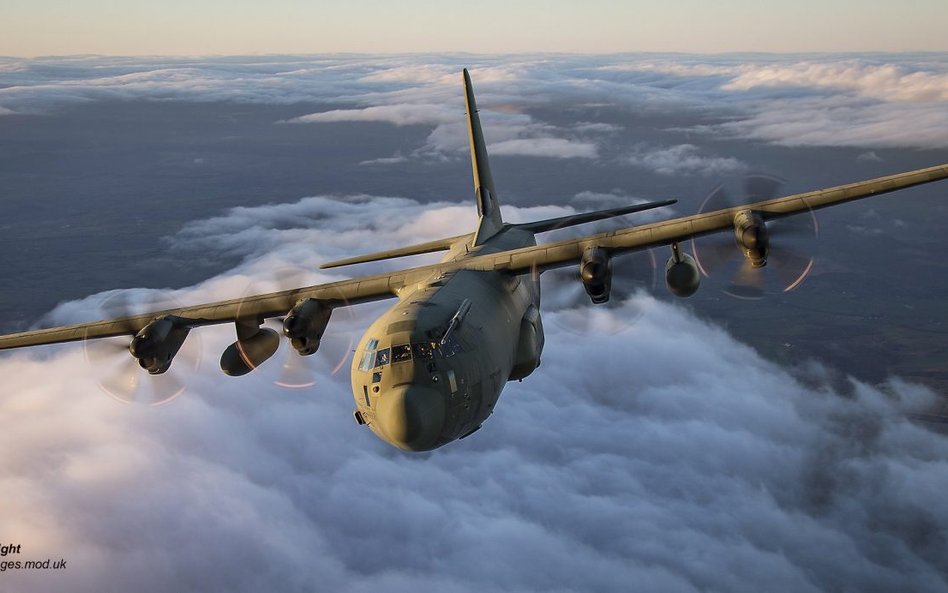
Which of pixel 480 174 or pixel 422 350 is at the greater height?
pixel 480 174

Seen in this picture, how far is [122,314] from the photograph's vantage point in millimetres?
36000

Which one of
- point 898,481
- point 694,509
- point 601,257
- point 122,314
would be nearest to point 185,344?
point 122,314

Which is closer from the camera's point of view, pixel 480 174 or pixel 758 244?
pixel 758 244

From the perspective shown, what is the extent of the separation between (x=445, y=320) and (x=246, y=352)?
1255 cm

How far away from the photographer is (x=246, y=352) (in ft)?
116

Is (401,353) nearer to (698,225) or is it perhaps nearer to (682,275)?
(698,225)

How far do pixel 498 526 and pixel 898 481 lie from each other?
11786 cm

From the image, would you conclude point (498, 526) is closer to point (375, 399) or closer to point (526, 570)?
point (526, 570)

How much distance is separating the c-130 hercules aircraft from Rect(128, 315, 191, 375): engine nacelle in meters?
0.06

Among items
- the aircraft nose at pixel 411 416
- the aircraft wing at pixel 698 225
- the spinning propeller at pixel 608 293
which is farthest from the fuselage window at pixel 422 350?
the aircraft wing at pixel 698 225

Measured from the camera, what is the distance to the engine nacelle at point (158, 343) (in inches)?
1307

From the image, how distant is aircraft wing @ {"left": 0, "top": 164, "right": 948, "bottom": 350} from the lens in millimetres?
32375

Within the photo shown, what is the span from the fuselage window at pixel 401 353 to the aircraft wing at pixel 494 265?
372 inches

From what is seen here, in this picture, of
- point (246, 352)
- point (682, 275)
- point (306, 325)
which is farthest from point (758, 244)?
point (246, 352)
